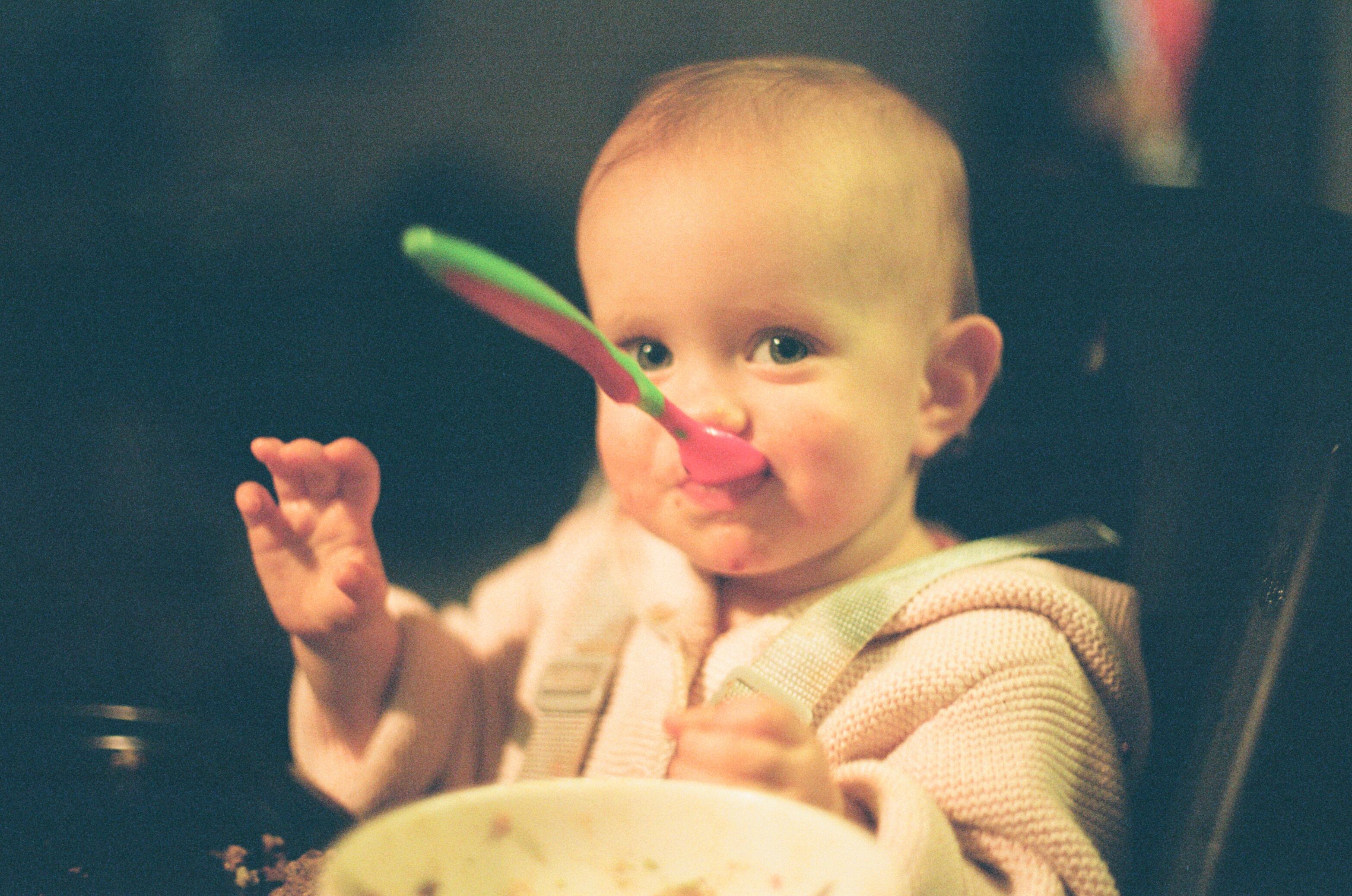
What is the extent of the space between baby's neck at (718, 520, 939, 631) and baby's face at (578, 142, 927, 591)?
0.12 feet

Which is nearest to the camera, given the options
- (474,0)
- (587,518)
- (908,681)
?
(908,681)

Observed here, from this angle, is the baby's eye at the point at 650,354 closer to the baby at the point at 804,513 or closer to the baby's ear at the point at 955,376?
the baby at the point at 804,513

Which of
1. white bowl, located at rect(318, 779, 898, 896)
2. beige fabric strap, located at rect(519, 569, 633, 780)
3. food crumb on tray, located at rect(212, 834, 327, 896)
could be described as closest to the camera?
white bowl, located at rect(318, 779, 898, 896)

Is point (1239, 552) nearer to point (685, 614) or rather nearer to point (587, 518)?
point (685, 614)

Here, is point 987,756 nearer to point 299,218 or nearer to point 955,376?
point 955,376

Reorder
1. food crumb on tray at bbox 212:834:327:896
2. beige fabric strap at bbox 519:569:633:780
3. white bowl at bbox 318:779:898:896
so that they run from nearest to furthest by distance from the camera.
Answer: white bowl at bbox 318:779:898:896, food crumb on tray at bbox 212:834:327:896, beige fabric strap at bbox 519:569:633:780

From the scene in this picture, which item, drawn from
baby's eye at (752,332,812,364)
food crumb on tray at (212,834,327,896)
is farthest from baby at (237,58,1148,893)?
food crumb on tray at (212,834,327,896)

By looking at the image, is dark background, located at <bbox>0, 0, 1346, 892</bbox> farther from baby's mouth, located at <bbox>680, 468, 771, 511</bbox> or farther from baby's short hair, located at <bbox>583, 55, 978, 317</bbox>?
baby's mouth, located at <bbox>680, 468, 771, 511</bbox>

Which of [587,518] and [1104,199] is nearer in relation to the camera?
[1104,199]

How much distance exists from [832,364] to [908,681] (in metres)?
0.15

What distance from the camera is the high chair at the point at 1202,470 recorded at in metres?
0.36

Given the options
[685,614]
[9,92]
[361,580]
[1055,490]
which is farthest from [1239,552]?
[9,92]

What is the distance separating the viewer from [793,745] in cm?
38

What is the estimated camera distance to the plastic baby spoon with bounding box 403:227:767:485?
0.34m
